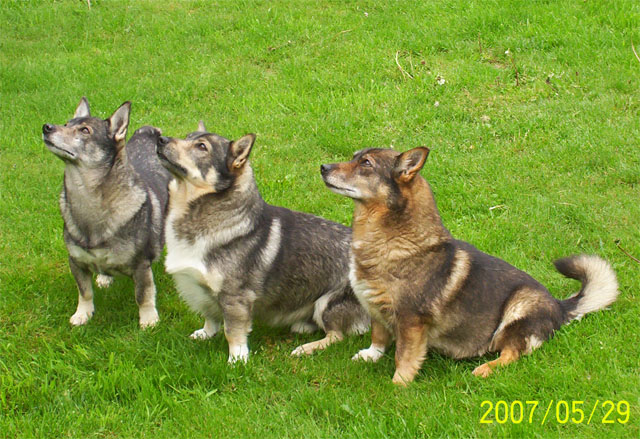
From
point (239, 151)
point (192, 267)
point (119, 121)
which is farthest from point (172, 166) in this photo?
point (119, 121)

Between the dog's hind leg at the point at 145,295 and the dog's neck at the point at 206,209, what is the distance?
775mm

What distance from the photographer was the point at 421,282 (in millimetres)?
5258

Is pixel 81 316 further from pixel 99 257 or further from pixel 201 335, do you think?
pixel 201 335

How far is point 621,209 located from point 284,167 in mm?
3907

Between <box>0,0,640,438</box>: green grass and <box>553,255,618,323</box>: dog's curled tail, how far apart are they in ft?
0.35

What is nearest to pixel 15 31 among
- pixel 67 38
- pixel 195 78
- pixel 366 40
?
pixel 67 38

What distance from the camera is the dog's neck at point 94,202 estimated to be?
5.87 meters

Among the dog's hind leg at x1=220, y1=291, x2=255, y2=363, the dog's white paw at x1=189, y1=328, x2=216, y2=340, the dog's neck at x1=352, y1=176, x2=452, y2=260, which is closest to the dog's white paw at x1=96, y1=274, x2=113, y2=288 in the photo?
the dog's white paw at x1=189, y1=328, x2=216, y2=340

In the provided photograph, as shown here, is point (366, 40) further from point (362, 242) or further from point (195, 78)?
point (362, 242)

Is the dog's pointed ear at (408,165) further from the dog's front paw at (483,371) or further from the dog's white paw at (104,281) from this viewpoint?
the dog's white paw at (104,281)

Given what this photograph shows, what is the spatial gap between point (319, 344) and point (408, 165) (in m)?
1.75

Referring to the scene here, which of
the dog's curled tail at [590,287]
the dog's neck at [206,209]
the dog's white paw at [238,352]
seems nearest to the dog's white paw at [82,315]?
the dog's neck at [206,209]

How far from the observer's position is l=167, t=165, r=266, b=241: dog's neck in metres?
5.43
